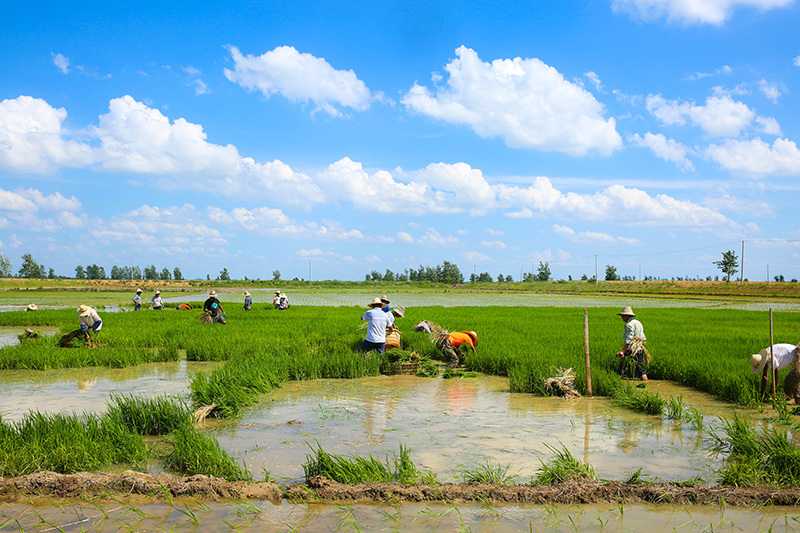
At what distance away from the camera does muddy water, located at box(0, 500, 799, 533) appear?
122 inches

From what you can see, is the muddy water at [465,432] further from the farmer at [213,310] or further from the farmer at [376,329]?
the farmer at [213,310]

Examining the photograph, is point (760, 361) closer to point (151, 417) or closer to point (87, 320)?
point (151, 417)

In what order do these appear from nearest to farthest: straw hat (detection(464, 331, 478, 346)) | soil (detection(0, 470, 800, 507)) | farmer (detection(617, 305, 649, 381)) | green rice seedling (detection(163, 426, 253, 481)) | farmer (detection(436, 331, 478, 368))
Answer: soil (detection(0, 470, 800, 507)) → green rice seedling (detection(163, 426, 253, 481)) → farmer (detection(617, 305, 649, 381)) → farmer (detection(436, 331, 478, 368)) → straw hat (detection(464, 331, 478, 346))

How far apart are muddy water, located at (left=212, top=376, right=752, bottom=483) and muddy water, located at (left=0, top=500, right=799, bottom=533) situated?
0.50 metres

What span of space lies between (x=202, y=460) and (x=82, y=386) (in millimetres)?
4435

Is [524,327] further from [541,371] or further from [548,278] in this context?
[548,278]

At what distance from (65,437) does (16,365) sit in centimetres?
572

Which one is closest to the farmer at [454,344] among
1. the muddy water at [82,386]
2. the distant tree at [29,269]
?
the muddy water at [82,386]

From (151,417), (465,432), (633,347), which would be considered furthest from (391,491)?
(633,347)

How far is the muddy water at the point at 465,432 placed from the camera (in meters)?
4.09

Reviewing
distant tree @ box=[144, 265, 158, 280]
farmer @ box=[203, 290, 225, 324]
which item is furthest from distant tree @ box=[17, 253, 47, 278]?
farmer @ box=[203, 290, 225, 324]

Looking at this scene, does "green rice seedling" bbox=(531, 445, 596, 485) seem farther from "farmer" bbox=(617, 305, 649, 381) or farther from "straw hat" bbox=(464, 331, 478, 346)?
"straw hat" bbox=(464, 331, 478, 346)

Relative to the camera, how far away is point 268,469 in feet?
13.1

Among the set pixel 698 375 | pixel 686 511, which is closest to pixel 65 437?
pixel 686 511
